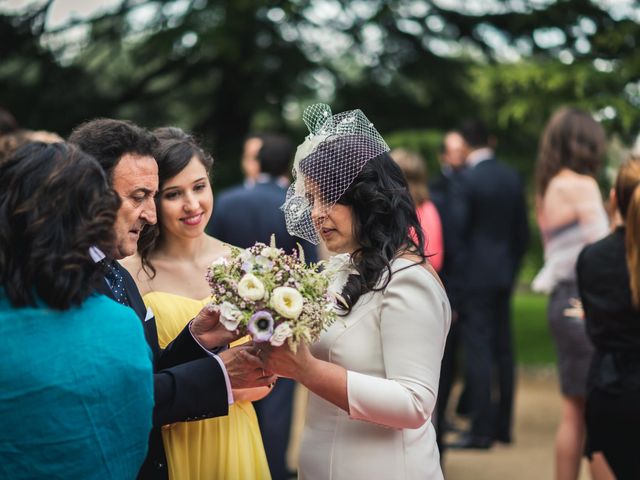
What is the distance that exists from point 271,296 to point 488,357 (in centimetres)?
498

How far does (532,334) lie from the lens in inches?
551

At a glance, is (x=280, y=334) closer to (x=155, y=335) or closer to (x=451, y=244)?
(x=155, y=335)

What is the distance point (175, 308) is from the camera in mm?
Result: 3334

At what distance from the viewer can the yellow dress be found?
3096mm

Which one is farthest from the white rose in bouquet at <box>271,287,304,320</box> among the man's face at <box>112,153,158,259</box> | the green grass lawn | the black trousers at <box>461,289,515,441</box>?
the green grass lawn

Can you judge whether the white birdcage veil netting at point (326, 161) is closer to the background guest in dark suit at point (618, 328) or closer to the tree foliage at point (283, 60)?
the background guest in dark suit at point (618, 328)

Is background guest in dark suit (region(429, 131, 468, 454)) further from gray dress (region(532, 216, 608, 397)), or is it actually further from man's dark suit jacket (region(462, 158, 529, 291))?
gray dress (region(532, 216, 608, 397))

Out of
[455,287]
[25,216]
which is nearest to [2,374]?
[25,216]

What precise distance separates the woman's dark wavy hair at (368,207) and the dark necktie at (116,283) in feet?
2.39

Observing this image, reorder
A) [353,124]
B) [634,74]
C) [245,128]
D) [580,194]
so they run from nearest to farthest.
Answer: [353,124] < [580,194] < [634,74] < [245,128]

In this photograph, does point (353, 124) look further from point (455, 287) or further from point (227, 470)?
point (455, 287)

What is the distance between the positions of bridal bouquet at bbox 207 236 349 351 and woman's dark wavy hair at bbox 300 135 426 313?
0.24 metres

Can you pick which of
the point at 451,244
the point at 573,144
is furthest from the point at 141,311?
the point at 451,244

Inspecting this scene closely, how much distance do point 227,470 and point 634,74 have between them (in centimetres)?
554
